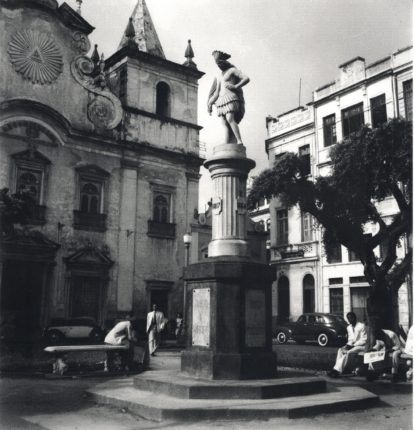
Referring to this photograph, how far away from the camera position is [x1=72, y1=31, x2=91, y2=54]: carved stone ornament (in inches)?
961

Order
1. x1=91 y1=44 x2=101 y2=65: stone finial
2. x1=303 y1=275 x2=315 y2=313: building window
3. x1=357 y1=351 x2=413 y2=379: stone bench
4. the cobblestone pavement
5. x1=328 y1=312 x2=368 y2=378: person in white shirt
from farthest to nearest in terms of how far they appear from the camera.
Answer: x1=303 y1=275 x2=315 y2=313: building window
x1=91 y1=44 x2=101 y2=65: stone finial
x1=328 y1=312 x2=368 y2=378: person in white shirt
x1=357 y1=351 x2=413 y2=379: stone bench
the cobblestone pavement

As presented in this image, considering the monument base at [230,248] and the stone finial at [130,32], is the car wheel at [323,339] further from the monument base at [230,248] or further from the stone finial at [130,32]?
the stone finial at [130,32]

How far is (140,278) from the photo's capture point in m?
24.8

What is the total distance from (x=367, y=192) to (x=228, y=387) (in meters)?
10.2

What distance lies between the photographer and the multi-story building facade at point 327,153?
82.6ft

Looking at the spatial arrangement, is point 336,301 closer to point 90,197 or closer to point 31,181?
point 90,197

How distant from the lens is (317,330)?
2177 centimetres

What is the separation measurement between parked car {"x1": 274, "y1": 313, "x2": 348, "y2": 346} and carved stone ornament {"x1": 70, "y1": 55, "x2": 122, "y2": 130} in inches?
491

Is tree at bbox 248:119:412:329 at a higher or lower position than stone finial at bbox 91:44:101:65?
lower

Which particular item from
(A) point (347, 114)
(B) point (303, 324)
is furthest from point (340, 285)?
(A) point (347, 114)

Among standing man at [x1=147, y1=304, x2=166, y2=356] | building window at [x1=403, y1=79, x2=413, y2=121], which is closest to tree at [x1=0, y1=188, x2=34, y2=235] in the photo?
standing man at [x1=147, y1=304, x2=166, y2=356]

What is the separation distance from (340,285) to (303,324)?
195 inches

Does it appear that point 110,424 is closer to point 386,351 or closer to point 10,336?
point 386,351

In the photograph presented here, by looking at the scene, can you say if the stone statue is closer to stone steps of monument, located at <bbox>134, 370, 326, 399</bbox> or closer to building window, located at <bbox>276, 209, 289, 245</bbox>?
stone steps of monument, located at <bbox>134, 370, 326, 399</bbox>
